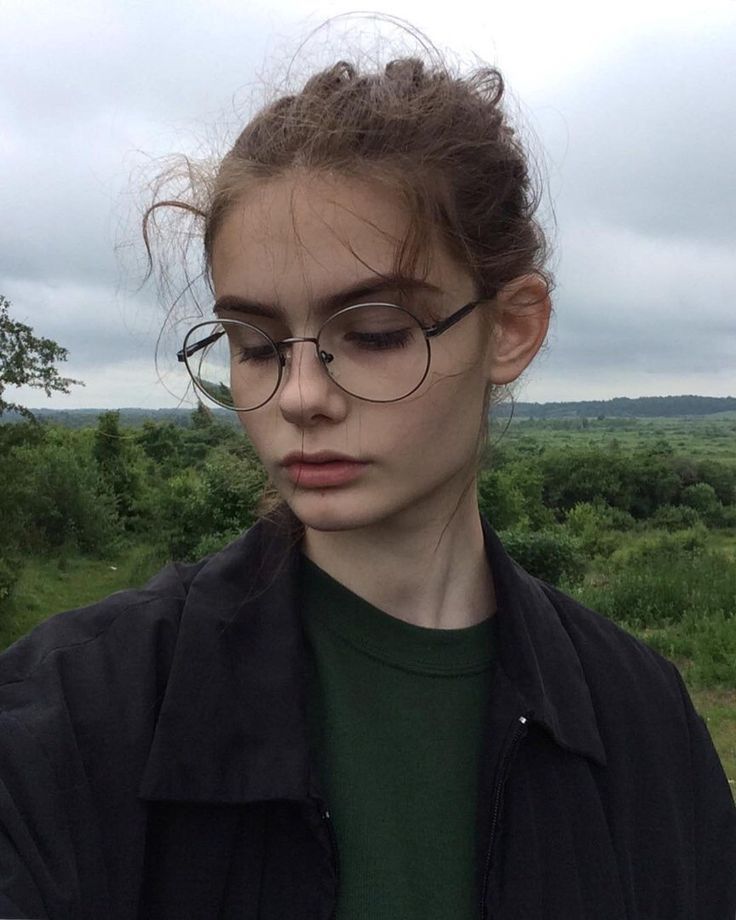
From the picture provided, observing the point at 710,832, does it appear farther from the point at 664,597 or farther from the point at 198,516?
the point at 198,516

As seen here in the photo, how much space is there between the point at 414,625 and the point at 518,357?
16.1 inches

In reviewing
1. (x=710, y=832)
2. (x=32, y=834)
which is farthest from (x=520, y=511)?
(x=32, y=834)

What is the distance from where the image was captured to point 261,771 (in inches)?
41.3

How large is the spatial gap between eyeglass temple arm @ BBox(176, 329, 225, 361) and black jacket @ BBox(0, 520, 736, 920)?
273 millimetres

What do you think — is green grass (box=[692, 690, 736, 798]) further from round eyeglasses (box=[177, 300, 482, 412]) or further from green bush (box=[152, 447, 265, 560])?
green bush (box=[152, 447, 265, 560])

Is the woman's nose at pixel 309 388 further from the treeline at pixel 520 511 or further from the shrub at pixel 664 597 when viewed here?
the shrub at pixel 664 597

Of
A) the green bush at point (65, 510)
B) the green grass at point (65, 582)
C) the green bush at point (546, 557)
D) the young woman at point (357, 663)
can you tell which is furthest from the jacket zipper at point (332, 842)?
the green bush at point (65, 510)

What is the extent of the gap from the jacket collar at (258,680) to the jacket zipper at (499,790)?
0.03m

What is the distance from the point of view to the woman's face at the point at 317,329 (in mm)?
1057

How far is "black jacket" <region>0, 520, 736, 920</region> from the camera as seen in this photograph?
0.98 meters

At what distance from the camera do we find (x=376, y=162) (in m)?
1.09

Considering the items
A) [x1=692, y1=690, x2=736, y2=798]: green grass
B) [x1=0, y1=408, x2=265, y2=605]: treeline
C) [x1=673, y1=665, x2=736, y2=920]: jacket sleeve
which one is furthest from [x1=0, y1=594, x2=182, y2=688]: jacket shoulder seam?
[x1=0, y1=408, x2=265, y2=605]: treeline

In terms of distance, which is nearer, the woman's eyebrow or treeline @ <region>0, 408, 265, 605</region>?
the woman's eyebrow

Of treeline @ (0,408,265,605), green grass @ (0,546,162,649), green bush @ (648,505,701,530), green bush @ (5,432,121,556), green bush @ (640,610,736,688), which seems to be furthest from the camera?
green bush @ (648,505,701,530)
